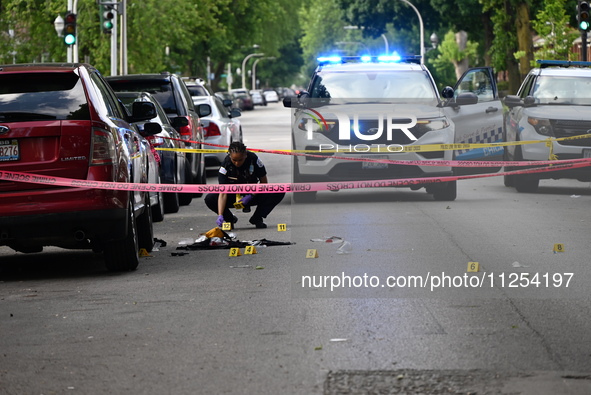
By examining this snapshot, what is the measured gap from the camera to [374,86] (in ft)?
56.3

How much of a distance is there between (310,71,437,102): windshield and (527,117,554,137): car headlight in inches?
78.6

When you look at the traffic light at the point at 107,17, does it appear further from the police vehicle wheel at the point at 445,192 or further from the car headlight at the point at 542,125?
the police vehicle wheel at the point at 445,192

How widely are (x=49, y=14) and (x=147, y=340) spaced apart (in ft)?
126

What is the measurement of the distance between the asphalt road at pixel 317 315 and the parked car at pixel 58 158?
446 mm

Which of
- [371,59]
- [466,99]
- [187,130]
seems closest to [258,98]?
[371,59]

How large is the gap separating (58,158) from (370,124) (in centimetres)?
677

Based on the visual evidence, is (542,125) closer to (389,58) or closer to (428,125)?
(389,58)

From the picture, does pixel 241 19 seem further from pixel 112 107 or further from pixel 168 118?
pixel 112 107

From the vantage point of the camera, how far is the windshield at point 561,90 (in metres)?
19.0

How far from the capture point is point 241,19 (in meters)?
71.7

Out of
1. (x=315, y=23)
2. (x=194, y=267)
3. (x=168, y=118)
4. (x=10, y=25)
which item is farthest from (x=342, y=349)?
(x=315, y=23)

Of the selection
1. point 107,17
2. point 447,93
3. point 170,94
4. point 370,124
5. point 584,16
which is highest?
point 584,16

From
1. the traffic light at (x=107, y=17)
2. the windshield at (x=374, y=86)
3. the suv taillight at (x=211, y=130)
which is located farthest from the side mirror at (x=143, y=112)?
the traffic light at (x=107, y=17)

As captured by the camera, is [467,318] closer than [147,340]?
No
